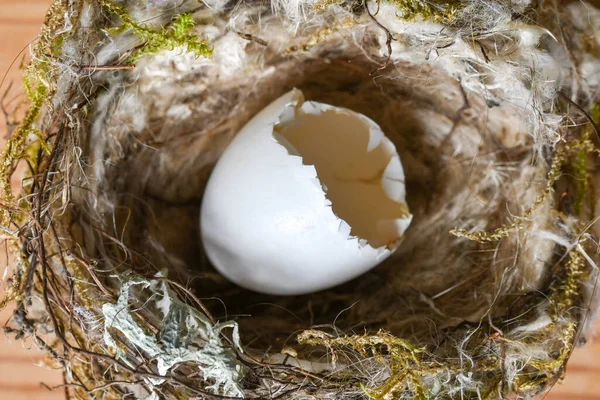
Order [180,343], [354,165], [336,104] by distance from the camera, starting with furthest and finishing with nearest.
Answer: [336,104] < [354,165] < [180,343]

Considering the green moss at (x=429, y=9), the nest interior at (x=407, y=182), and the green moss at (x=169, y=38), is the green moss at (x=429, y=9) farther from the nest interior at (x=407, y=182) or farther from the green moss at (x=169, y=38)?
the green moss at (x=169, y=38)

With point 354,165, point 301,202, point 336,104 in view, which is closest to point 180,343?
point 301,202

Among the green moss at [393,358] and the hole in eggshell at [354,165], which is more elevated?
the hole in eggshell at [354,165]

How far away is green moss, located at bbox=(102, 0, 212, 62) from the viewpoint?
792 mm

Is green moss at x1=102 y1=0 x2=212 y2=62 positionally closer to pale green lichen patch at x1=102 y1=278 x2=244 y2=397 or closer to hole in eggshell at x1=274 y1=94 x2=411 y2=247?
hole in eggshell at x1=274 y1=94 x2=411 y2=247

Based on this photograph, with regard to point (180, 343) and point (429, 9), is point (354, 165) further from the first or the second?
point (180, 343)

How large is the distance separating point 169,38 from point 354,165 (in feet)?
1.06

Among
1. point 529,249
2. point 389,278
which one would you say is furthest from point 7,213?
point 529,249

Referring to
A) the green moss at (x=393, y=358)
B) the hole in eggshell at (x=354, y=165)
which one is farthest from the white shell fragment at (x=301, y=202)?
the green moss at (x=393, y=358)

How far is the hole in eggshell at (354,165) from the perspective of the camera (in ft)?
2.84

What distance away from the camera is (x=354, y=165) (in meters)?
0.88

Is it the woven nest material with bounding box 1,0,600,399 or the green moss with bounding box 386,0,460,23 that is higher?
the green moss with bounding box 386,0,460,23

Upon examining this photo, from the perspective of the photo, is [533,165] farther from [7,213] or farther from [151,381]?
[7,213]

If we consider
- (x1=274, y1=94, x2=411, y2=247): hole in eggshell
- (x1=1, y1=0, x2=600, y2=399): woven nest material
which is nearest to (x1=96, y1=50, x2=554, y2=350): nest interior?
(x1=1, y1=0, x2=600, y2=399): woven nest material
